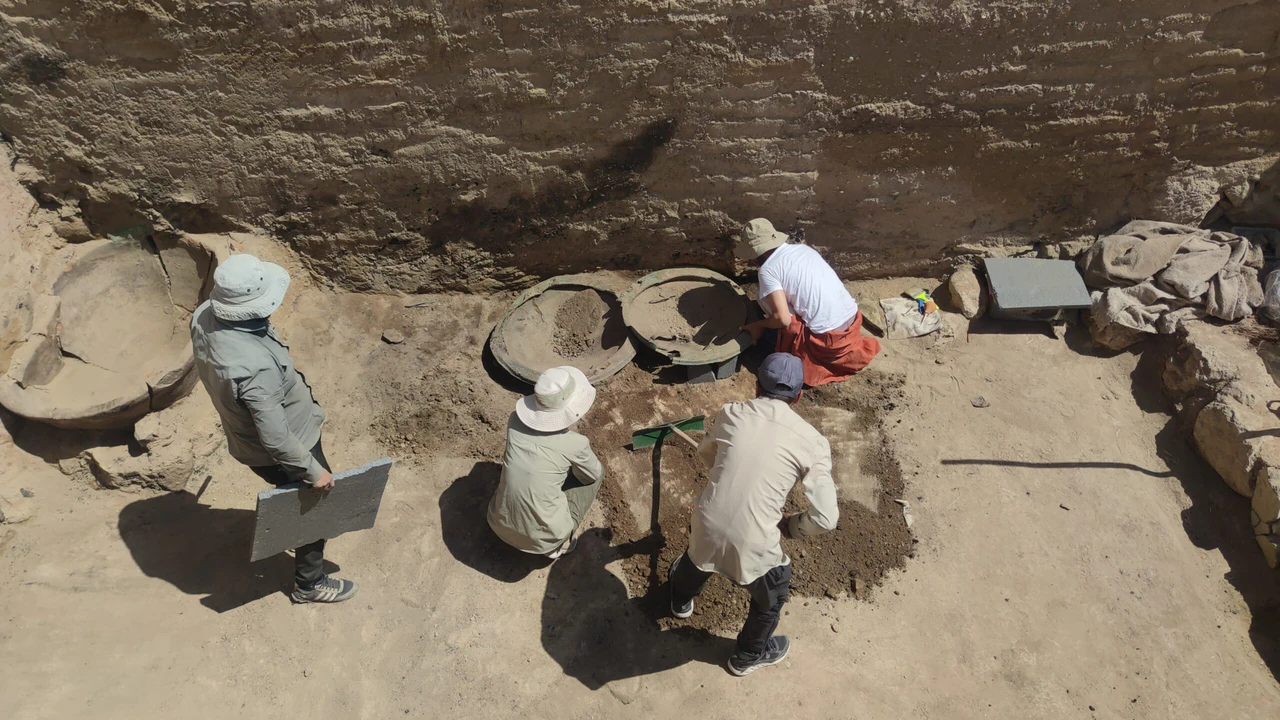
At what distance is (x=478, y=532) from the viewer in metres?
4.36

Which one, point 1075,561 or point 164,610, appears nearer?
point 164,610

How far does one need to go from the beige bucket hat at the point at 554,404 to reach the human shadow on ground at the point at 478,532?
97 cm

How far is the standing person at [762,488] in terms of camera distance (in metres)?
3.12

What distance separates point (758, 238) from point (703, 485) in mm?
1679

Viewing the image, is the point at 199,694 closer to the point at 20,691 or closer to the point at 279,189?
the point at 20,691

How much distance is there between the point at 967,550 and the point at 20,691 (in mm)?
4811

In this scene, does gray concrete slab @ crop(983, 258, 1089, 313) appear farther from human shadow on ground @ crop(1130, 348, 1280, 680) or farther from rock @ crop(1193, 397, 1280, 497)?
rock @ crop(1193, 397, 1280, 497)

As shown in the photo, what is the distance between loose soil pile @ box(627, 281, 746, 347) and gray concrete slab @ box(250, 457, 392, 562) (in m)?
2.21

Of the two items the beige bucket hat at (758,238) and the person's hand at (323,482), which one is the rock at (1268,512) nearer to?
the beige bucket hat at (758,238)

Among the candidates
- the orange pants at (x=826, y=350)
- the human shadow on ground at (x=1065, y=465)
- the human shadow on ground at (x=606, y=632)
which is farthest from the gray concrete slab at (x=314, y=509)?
the human shadow on ground at (x=1065, y=465)

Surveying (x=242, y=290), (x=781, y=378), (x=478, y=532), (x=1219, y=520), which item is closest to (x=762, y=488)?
(x=781, y=378)

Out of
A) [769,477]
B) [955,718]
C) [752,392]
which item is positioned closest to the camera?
[769,477]

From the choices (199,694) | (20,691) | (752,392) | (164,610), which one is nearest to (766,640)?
(752,392)

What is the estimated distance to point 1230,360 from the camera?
15.9 ft
